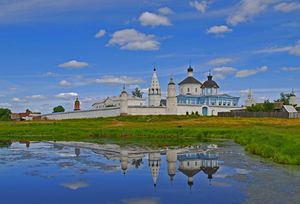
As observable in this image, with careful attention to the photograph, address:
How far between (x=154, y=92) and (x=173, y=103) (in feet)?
39.6

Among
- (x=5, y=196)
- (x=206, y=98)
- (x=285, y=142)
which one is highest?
(x=206, y=98)

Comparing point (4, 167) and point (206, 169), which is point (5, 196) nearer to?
point (4, 167)

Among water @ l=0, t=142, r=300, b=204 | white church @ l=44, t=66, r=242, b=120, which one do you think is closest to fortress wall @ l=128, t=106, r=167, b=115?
white church @ l=44, t=66, r=242, b=120

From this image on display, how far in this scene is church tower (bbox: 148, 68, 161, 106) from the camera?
9450cm

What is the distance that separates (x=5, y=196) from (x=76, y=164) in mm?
7710

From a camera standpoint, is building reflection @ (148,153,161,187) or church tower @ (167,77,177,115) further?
church tower @ (167,77,177,115)

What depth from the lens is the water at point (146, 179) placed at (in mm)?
13469

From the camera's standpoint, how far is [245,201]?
41.1 ft

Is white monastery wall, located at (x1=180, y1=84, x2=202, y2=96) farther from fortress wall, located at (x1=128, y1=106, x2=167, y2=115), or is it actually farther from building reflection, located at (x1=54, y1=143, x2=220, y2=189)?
building reflection, located at (x1=54, y1=143, x2=220, y2=189)

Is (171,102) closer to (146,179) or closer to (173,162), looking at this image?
(173,162)

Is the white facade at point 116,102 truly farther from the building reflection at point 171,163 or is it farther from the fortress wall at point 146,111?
the building reflection at point 171,163

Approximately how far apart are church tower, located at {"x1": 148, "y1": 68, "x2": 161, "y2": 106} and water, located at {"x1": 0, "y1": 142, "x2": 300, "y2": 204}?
69230mm

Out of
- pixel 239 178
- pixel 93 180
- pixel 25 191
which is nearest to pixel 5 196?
pixel 25 191

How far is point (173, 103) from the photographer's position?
8388cm
